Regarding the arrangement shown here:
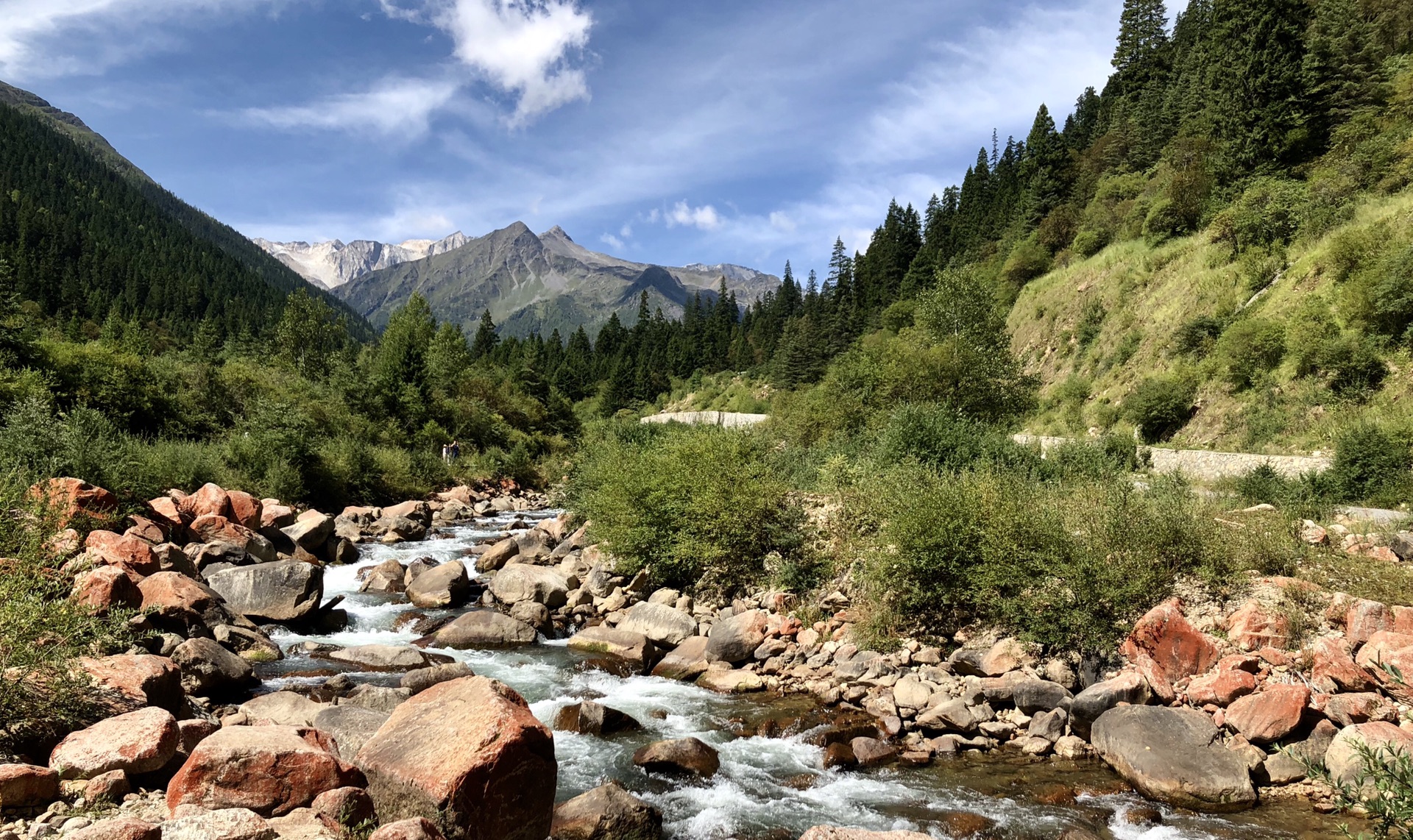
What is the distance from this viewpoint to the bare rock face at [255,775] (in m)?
6.32

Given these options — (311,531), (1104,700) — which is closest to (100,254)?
(311,531)

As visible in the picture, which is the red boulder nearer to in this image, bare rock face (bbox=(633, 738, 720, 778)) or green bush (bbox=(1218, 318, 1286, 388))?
bare rock face (bbox=(633, 738, 720, 778))

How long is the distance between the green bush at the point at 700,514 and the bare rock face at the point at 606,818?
30.0 feet

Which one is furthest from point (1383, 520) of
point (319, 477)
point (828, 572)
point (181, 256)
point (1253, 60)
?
point (181, 256)

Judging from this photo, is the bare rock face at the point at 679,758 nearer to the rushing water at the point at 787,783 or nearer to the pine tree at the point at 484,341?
the rushing water at the point at 787,783

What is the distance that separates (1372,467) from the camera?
18.0 m

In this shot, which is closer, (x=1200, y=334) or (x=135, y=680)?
(x=135, y=680)

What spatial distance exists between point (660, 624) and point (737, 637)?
2.29 meters

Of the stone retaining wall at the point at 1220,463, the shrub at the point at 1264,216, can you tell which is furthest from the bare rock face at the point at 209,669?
the shrub at the point at 1264,216

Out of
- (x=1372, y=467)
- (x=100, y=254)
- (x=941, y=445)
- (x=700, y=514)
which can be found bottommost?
(x=700, y=514)

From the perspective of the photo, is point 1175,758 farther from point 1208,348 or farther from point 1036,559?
point 1208,348

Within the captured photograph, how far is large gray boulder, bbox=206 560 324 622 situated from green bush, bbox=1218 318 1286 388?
32429mm

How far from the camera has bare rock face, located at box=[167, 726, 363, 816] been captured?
6316 millimetres

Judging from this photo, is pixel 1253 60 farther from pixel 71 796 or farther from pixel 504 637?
pixel 71 796
